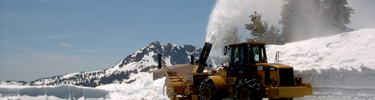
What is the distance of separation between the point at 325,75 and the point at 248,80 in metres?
10.4

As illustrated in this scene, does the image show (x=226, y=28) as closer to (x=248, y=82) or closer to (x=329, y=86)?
(x=329, y=86)

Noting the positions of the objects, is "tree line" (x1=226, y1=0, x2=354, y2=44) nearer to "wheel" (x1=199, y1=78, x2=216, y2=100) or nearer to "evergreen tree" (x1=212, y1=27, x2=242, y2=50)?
"evergreen tree" (x1=212, y1=27, x2=242, y2=50)

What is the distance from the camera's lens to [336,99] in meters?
17.7

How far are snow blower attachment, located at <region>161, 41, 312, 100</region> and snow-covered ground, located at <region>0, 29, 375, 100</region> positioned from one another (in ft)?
14.9

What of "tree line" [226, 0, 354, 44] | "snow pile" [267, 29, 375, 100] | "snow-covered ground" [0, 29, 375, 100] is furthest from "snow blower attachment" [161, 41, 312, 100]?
"tree line" [226, 0, 354, 44]

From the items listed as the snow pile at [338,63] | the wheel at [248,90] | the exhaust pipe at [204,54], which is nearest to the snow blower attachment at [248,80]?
the wheel at [248,90]

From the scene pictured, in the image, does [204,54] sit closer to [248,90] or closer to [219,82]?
[219,82]

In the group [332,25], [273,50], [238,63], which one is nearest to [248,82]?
[238,63]

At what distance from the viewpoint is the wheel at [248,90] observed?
1121cm

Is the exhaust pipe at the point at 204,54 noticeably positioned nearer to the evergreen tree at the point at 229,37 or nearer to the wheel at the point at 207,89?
the wheel at the point at 207,89

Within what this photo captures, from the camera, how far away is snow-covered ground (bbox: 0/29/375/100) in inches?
582

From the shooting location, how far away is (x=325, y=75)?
20.1 metres

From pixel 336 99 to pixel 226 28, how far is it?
31.5 metres

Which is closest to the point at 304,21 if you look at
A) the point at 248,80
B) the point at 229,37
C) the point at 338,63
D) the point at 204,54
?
the point at 229,37
